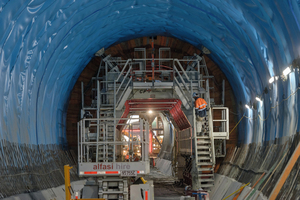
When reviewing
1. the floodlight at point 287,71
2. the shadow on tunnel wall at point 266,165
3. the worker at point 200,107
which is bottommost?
the shadow on tunnel wall at point 266,165

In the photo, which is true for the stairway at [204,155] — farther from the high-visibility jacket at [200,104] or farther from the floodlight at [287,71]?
the floodlight at [287,71]

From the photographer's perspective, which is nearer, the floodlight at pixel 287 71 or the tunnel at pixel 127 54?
the tunnel at pixel 127 54

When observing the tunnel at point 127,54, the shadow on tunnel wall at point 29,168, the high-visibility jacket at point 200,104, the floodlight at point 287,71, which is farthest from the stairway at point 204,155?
the floodlight at point 287,71

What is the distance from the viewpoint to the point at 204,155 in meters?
18.5

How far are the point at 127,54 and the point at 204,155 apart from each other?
7.52 meters

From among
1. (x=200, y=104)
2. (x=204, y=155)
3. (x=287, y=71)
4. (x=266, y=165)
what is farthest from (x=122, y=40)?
(x=287, y=71)

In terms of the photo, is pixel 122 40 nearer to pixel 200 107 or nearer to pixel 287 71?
pixel 200 107

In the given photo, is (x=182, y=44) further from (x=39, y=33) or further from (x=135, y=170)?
(x=135, y=170)

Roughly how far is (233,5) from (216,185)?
937 centimetres

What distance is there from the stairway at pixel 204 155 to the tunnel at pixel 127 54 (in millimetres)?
1139

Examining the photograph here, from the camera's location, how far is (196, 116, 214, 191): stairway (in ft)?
55.9

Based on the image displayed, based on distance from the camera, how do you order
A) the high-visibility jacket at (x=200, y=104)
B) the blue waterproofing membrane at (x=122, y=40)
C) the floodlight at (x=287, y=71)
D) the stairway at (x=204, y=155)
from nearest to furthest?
the blue waterproofing membrane at (x=122, y=40) < the floodlight at (x=287, y=71) < the stairway at (x=204, y=155) < the high-visibility jacket at (x=200, y=104)

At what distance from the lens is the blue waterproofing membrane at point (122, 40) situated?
36.9 feet

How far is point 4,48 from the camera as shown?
11008 mm
